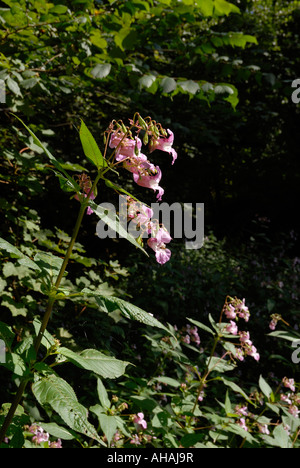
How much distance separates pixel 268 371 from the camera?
3.61m

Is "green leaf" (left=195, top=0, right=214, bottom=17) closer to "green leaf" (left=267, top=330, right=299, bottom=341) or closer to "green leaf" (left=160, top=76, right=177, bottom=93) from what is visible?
"green leaf" (left=160, top=76, right=177, bottom=93)

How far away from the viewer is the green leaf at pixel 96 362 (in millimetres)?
857

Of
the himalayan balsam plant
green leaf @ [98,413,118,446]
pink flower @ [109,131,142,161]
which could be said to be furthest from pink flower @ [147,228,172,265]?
green leaf @ [98,413,118,446]

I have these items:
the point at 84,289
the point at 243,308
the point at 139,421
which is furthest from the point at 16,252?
the point at 243,308

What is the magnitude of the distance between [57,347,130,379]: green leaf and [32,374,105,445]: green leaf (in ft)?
0.20

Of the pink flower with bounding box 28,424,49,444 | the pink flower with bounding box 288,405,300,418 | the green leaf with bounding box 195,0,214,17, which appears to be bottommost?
the pink flower with bounding box 288,405,300,418

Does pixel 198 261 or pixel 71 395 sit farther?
pixel 198 261

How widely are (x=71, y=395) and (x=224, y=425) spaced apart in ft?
4.08

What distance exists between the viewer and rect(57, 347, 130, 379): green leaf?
857 millimetres

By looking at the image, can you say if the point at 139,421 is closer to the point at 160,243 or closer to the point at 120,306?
the point at 160,243

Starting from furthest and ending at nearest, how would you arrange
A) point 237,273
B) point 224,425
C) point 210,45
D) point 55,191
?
point 237,273 → point 55,191 → point 210,45 → point 224,425
